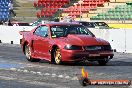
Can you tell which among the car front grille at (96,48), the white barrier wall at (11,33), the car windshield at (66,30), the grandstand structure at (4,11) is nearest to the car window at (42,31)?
the car windshield at (66,30)

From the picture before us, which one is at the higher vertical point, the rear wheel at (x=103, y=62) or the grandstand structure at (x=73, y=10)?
the rear wheel at (x=103, y=62)

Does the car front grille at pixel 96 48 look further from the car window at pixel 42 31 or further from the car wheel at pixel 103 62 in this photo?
the car window at pixel 42 31

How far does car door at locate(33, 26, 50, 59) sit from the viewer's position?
16938mm

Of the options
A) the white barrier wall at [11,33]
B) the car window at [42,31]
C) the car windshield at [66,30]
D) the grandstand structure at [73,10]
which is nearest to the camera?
the car windshield at [66,30]

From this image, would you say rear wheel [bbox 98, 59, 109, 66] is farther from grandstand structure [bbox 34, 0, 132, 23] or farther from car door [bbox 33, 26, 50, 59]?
grandstand structure [bbox 34, 0, 132, 23]

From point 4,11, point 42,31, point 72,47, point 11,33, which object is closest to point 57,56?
point 72,47

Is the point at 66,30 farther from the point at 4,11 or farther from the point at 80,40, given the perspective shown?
the point at 4,11

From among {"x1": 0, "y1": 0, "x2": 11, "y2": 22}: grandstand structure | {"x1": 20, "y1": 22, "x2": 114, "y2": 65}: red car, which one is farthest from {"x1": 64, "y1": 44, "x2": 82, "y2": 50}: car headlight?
{"x1": 0, "y1": 0, "x2": 11, "y2": 22}: grandstand structure

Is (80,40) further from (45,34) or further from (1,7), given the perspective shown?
(1,7)

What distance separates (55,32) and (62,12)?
1365 inches

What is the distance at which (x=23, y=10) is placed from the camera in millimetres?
54219

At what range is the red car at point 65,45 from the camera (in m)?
15.8

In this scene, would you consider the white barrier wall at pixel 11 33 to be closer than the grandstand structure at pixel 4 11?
Yes

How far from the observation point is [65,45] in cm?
1588
